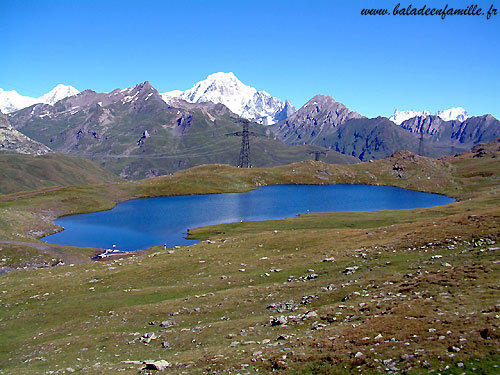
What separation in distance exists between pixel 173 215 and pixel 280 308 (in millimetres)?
118674

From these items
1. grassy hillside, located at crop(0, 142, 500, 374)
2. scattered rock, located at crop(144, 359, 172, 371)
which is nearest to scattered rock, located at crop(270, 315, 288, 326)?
grassy hillside, located at crop(0, 142, 500, 374)

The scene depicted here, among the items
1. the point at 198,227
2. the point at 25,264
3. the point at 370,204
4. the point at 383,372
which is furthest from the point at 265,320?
the point at 370,204

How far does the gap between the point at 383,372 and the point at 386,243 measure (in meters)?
38.3

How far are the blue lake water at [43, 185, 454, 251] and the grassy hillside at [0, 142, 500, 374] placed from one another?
43.3 meters

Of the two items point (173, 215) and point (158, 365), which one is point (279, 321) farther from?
point (173, 215)

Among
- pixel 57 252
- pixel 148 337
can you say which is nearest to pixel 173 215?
pixel 57 252

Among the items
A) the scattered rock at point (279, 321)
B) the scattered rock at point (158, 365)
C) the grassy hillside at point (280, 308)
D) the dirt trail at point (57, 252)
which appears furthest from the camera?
the dirt trail at point (57, 252)

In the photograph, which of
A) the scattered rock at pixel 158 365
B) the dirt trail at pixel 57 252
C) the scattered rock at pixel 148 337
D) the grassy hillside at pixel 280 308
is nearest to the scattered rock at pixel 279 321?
the grassy hillside at pixel 280 308

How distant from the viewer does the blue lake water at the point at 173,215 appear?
11431cm

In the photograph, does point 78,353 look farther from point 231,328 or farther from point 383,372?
point 383,372

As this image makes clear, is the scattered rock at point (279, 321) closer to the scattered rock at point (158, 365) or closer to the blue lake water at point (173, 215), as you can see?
the scattered rock at point (158, 365)

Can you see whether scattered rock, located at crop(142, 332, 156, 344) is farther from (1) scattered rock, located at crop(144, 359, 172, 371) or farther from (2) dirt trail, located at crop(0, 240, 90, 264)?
(2) dirt trail, located at crop(0, 240, 90, 264)

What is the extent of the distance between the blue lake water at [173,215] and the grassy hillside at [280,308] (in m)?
43.3

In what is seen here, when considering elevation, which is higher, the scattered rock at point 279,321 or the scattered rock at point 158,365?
the scattered rock at point 279,321
